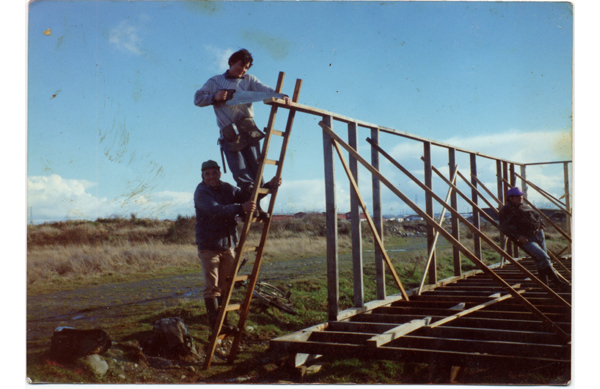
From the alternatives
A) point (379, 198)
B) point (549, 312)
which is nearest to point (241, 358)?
point (379, 198)

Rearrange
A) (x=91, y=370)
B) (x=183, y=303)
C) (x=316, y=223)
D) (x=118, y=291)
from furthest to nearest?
1. (x=316, y=223)
2. (x=118, y=291)
3. (x=183, y=303)
4. (x=91, y=370)

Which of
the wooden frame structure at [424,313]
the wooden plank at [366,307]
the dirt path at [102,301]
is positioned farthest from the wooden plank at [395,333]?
the dirt path at [102,301]

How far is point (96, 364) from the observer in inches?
175

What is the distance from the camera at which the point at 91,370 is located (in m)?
4.35

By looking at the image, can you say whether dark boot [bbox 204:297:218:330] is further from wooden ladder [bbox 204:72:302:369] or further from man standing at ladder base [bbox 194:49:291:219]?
man standing at ladder base [bbox 194:49:291:219]

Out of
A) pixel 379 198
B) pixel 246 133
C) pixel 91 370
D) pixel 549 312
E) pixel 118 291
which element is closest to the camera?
pixel 91 370

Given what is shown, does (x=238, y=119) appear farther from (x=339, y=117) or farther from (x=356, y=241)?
(x=356, y=241)

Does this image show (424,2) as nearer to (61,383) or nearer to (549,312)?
(549,312)

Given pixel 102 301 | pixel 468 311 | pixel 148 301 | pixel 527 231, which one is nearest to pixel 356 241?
pixel 468 311

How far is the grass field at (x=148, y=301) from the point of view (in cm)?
465

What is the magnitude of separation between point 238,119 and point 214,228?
1175mm

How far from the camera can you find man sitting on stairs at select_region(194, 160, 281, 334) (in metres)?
4.58

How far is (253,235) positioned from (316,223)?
6888mm

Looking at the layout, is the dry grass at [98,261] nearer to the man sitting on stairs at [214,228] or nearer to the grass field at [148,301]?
the grass field at [148,301]
